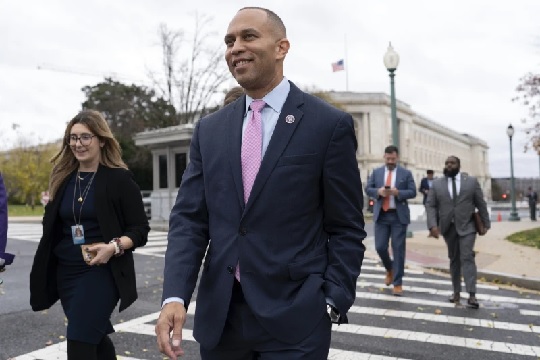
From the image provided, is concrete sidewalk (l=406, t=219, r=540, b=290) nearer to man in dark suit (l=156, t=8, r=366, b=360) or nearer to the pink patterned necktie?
man in dark suit (l=156, t=8, r=366, b=360)

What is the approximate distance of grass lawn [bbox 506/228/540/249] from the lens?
53.9ft

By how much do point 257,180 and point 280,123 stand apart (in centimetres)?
26

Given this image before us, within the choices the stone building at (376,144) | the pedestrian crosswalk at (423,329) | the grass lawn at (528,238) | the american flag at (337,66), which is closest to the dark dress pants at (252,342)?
the pedestrian crosswalk at (423,329)

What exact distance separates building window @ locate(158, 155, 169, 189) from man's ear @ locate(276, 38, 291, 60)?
23.9 metres

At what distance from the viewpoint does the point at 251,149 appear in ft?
7.86

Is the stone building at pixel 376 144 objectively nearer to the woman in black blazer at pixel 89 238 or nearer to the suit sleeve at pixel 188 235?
the woman in black blazer at pixel 89 238

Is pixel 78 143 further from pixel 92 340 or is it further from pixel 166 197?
pixel 166 197

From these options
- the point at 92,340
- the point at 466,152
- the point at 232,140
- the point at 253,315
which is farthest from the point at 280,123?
the point at 466,152

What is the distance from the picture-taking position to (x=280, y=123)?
7.80 ft

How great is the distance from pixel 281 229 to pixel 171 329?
1.80 feet

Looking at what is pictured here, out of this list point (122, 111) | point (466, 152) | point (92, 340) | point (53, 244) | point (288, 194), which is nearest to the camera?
point (288, 194)

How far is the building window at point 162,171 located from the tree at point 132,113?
623 inches

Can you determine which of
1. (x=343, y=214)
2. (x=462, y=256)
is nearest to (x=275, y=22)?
(x=343, y=214)

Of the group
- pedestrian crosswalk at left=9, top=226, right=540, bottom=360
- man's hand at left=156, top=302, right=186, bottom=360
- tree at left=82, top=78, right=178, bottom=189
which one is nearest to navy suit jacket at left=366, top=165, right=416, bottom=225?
pedestrian crosswalk at left=9, top=226, right=540, bottom=360
